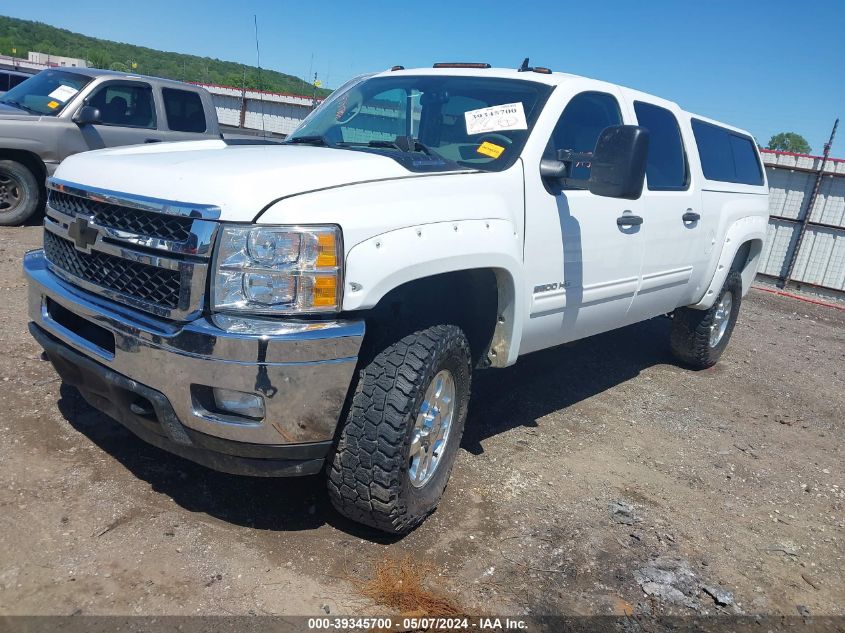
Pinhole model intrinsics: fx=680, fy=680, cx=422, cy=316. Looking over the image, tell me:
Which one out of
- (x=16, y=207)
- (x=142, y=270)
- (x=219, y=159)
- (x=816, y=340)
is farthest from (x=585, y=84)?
(x=16, y=207)

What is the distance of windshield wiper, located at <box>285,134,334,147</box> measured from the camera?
364 cm

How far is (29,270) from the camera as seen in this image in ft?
10.3

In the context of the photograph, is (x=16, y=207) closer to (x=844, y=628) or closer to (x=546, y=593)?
(x=546, y=593)

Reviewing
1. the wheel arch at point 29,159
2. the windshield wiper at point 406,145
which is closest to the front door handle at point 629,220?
the windshield wiper at point 406,145

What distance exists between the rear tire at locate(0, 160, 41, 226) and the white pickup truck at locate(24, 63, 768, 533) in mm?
5242

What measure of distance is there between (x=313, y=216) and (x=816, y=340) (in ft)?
26.2

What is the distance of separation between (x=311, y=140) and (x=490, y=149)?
992mm

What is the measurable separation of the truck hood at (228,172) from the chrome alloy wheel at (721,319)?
4182 millimetres

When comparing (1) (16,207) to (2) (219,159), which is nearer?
(2) (219,159)

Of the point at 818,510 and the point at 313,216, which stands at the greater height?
the point at 313,216

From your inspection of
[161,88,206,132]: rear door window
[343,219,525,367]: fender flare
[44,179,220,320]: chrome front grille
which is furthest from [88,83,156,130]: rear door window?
[343,219,525,367]: fender flare

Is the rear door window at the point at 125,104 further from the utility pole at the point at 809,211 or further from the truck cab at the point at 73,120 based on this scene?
the utility pole at the point at 809,211

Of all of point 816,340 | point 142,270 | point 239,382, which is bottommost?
point 816,340

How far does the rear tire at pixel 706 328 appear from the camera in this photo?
5855mm
